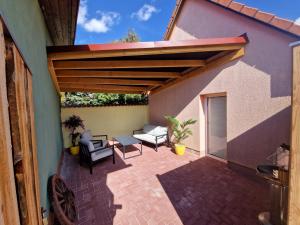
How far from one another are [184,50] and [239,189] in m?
3.46

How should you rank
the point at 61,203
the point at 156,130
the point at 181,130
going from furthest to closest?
the point at 156,130 → the point at 181,130 → the point at 61,203

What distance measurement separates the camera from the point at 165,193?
337 cm

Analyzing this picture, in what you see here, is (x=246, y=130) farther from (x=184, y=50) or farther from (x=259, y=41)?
(x=184, y=50)

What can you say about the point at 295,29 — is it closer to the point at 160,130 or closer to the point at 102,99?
the point at 160,130

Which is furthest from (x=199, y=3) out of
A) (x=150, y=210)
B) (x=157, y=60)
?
(x=150, y=210)

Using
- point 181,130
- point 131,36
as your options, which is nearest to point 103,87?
point 181,130

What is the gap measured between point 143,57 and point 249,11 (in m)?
2.77

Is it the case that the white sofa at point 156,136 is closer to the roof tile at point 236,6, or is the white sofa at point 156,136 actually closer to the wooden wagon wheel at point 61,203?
the wooden wagon wheel at point 61,203

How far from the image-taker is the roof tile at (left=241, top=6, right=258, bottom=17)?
348 cm

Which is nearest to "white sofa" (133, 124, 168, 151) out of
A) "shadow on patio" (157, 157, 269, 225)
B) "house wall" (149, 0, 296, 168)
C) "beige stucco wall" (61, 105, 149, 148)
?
"house wall" (149, 0, 296, 168)

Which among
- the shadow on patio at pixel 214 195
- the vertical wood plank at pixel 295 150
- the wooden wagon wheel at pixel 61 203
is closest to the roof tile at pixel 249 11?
the vertical wood plank at pixel 295 150

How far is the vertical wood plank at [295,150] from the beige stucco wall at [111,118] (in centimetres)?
820

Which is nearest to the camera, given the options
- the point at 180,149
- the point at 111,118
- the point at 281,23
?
the point at 281,23

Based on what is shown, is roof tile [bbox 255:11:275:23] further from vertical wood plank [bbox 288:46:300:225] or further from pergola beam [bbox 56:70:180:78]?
pergola beam [bbox 56:70:180:78]
